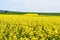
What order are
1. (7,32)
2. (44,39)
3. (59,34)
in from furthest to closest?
1. (7,32)
2. (59,34)
3. (44,39)

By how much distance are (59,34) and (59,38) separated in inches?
13.2

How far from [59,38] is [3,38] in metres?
1.83

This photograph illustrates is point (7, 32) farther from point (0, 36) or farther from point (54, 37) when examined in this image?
point (54, 37)

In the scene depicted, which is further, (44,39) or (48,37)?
(48,37)

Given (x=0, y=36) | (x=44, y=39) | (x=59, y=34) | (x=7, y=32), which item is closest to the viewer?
(x=44, y=39)

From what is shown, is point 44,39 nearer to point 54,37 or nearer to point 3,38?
point 54,37

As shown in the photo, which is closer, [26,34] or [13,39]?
[13,39]

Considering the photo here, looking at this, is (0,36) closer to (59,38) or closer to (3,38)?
(3,38)

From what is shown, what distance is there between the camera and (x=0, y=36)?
252 inches

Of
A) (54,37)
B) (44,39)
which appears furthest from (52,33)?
(44,39)

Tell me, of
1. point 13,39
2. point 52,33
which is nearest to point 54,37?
point 52,33

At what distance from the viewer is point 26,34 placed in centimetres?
704

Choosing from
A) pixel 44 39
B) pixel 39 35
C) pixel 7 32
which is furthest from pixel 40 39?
pixel 7 32

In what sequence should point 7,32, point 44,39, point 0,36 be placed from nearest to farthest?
point 44,39 → point 0,36 → point 7,32
